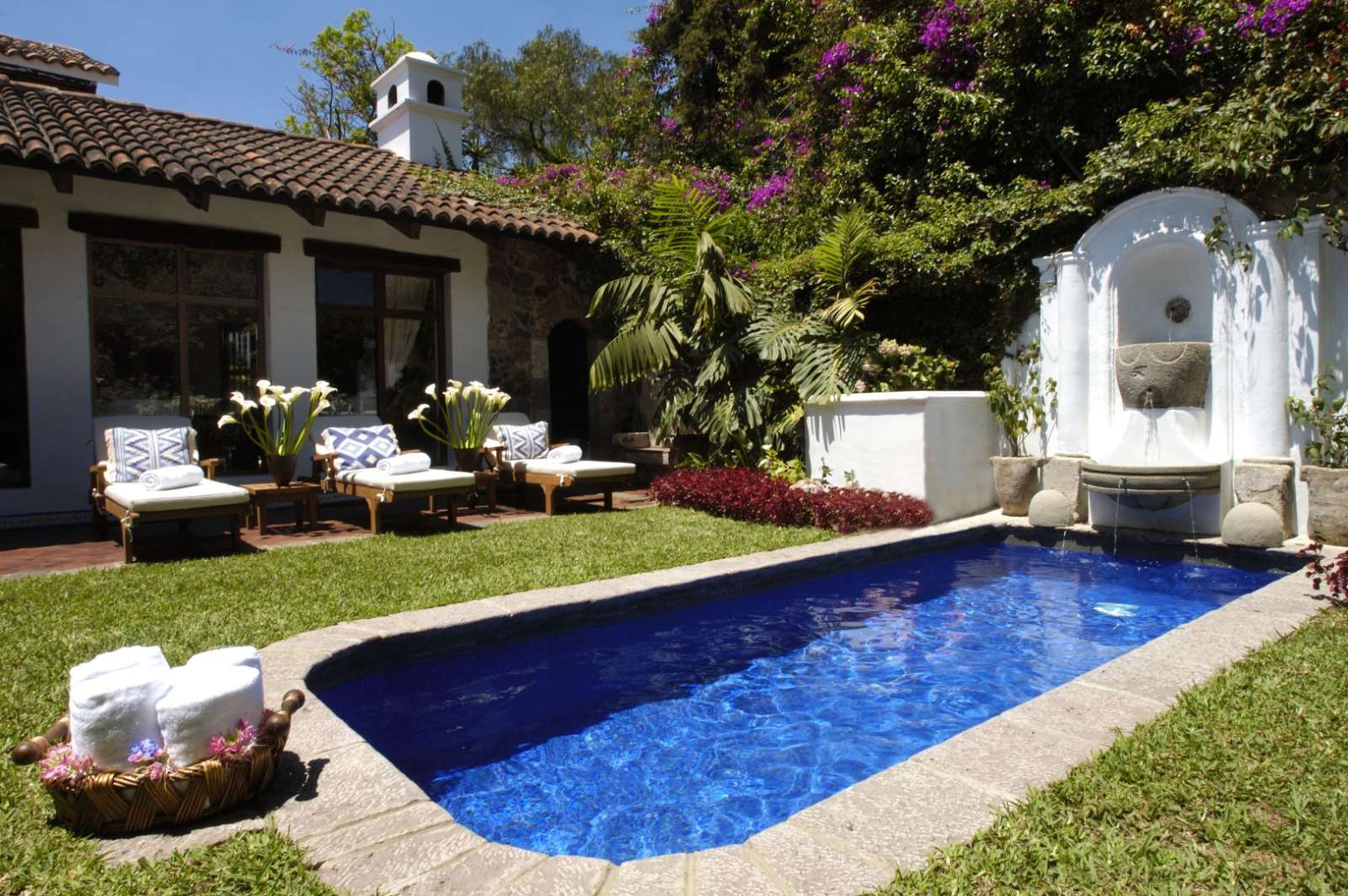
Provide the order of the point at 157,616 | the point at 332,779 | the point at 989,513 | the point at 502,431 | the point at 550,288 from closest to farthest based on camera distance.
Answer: the point at 332,779 → the point at 157,616 → the point at 989,513 → the point at 502,431 → the point at 550,288

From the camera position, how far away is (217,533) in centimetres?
804

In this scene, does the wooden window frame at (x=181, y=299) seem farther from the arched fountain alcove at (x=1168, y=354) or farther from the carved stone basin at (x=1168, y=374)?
the carved stone basin at (x=1168, y=374)

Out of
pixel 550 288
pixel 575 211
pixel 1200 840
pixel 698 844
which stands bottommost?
pixel 698 844

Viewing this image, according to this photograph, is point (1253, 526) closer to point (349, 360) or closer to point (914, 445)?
point (914, 445)

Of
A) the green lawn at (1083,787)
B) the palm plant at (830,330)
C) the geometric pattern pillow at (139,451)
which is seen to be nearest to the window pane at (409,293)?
the geometric pattern pillow at (139,451)

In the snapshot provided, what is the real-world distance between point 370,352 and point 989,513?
8203mm

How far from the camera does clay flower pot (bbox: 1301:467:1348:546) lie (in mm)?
6672

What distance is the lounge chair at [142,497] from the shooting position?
6.43 m

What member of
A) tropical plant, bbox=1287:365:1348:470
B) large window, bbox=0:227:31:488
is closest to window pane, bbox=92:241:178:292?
large window, bbox=0:227:31:488

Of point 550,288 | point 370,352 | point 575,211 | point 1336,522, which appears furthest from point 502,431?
point 1336,522

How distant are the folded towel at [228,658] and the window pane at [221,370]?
25.3 feet

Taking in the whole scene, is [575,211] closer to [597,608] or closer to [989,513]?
[989,513]

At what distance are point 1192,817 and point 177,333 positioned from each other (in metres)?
10.4

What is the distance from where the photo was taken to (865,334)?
9.56 m
